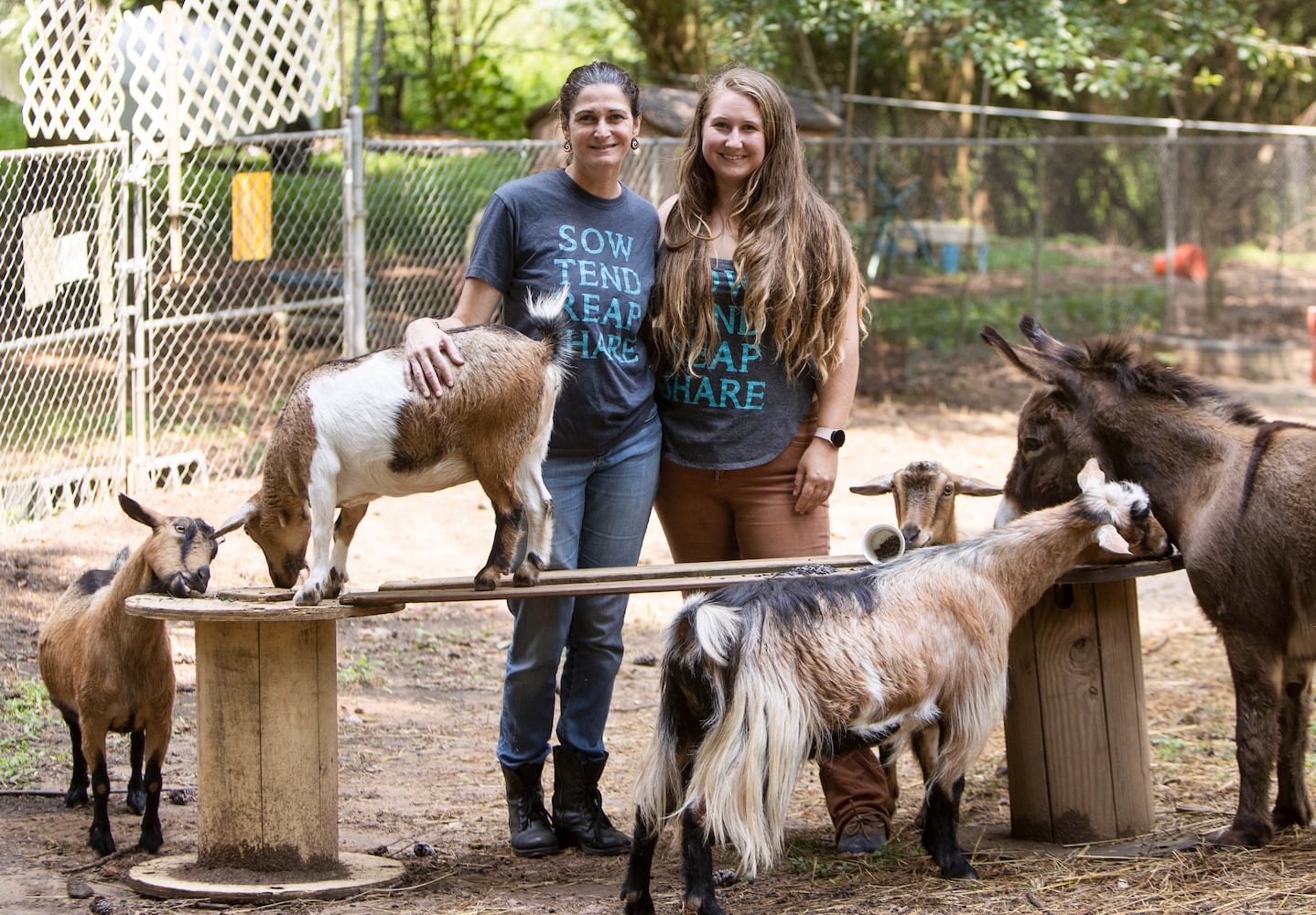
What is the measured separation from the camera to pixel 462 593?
347 cm

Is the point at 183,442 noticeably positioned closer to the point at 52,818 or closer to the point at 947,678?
the point at 52,818

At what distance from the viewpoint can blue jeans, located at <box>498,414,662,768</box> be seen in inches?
152

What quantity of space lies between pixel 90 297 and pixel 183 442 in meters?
1.29

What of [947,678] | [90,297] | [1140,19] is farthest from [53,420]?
[1140,19]

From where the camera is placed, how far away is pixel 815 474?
12.9 ft

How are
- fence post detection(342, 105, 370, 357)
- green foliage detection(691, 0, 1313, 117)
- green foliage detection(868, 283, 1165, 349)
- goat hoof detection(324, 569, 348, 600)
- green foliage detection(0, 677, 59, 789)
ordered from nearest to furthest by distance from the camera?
goat hoof detection(324, 569, 348, 600) < green foliage detection(0, 677, 59, 789) < fence post detection(342, 105, 370, 357) < green foliage detection(691, 0, 1313, 117) < green foliage detection(868, 283, 1165, 349)

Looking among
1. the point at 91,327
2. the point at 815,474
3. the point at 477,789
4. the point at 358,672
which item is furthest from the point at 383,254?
the point at 815,474

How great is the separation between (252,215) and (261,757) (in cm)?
567

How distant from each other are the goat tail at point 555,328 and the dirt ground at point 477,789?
56.2 inches

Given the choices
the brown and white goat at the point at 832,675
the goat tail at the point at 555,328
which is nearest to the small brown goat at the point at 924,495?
the brown and white goat at the point at 832,675

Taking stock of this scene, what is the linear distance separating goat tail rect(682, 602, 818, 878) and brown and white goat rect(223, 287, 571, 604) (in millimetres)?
582

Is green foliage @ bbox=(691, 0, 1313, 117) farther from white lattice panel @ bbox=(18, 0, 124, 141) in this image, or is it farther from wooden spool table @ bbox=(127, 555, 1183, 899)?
wooden spool table @ bbox=(127, 555, 1183, 899)

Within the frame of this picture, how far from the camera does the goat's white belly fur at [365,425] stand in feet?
10.8

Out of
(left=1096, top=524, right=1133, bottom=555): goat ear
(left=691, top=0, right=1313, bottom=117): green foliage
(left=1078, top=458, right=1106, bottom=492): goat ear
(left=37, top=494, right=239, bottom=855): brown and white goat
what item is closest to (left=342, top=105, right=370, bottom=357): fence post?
(left=691, top=0, right=1313, bottom=117): green foliage
